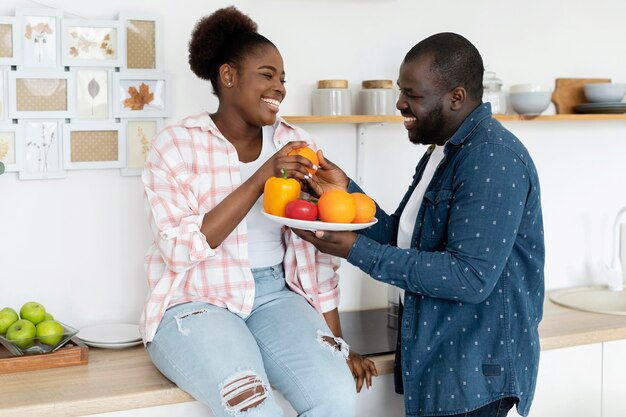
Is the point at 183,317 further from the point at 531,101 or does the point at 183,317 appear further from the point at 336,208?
the point at 531,101

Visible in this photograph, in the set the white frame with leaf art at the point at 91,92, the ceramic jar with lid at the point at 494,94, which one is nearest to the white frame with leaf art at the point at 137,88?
the white frame with leaf art at the point at 91,92

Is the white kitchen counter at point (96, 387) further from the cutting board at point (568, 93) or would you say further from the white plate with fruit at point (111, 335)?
the cutting board at point (568, 93)

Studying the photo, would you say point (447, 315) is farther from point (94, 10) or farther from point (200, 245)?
point (94, 10)

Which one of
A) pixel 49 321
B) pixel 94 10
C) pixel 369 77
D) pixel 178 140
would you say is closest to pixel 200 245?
pixel 178 140

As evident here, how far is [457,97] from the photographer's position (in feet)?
5.36

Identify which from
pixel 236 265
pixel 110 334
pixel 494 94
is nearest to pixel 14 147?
pixel 110 334

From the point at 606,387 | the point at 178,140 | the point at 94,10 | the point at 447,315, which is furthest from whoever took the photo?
the point at 606,387

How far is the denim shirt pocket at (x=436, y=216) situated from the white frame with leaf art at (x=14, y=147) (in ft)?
3.33

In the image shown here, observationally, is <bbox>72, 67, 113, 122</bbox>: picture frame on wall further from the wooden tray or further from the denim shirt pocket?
the denim shirt pocket

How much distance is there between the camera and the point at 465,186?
1565 millimetres

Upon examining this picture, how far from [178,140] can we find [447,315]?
0.70m

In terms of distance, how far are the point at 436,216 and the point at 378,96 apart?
69 centimetres

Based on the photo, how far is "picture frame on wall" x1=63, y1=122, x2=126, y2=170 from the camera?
2057 mm

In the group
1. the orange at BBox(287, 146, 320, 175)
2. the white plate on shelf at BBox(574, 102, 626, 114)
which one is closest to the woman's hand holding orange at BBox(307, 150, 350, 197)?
the orange at BBox(287, 146, 320, 175)
